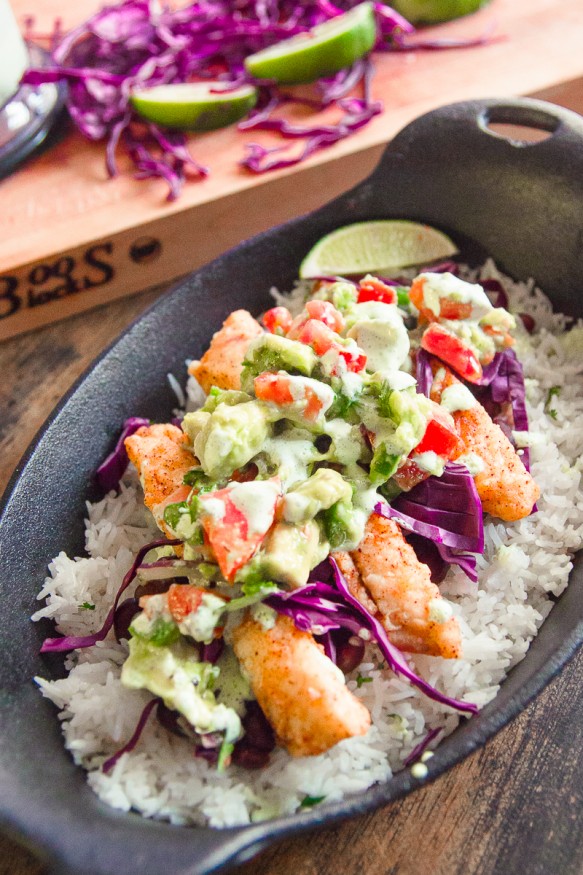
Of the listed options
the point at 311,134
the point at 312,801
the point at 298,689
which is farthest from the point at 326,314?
the point at 311,134

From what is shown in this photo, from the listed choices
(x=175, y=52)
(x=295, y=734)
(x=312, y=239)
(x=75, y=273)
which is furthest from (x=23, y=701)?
(x=175, y=52)

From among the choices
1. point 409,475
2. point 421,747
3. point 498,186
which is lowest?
point 421,747

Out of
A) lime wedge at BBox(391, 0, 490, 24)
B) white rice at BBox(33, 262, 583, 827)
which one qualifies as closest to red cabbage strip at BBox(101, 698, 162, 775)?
white rice at BBox(33, 262, 583, 827)

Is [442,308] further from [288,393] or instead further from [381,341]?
[288,393]

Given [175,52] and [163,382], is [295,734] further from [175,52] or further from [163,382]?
[175,52]

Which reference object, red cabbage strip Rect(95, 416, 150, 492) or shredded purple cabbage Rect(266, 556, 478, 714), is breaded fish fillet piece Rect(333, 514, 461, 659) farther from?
red cabbage strip Rect(95, 416, 150, 492)

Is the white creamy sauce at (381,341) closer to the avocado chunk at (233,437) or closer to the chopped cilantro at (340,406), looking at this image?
the chopped cilantro at (340,406)
